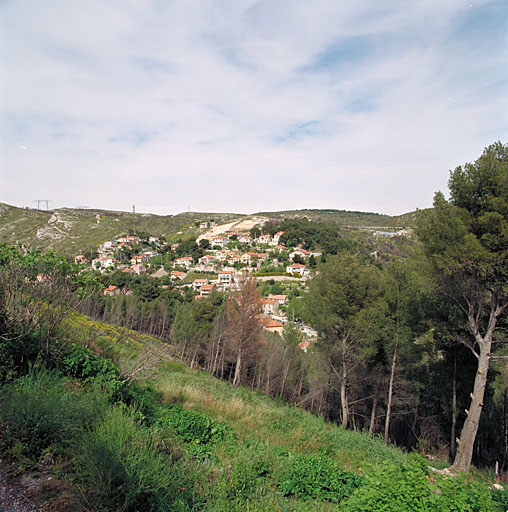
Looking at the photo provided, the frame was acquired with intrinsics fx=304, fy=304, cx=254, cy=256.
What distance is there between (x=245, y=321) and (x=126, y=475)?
525 inches

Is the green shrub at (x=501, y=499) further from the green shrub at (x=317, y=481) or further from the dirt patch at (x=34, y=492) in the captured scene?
the dirt patch at (x=34, y=492)

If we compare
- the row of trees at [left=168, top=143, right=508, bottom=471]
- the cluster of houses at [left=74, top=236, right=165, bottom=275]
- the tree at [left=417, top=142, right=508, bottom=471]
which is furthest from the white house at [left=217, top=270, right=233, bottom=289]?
the tree at [left=417, top=142, right=508, bottom=471]

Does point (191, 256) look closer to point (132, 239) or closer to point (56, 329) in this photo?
point (132, 239)

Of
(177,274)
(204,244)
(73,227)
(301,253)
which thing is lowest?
(177,274)

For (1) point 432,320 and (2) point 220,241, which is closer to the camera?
(1) point 432,320

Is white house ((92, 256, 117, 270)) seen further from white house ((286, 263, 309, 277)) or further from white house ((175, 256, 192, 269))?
white house ((286, 263, 309, 277))

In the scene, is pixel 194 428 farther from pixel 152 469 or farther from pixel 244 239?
pixel 244 239

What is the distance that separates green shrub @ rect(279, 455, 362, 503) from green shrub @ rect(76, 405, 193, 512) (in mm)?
1290

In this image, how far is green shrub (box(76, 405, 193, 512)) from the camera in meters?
2.21

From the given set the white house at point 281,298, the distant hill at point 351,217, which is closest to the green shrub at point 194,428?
the white house at point 281,298

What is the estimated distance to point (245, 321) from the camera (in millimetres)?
15516

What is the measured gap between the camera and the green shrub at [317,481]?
3.26 metres

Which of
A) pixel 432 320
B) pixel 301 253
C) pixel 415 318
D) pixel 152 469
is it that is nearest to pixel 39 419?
pixel 152 469

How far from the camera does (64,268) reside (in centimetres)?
484
